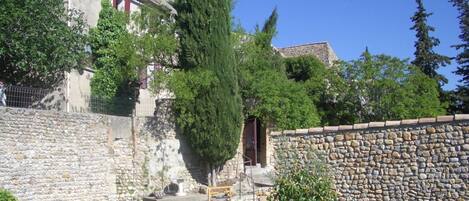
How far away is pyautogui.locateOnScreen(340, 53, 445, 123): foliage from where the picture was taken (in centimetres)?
2127

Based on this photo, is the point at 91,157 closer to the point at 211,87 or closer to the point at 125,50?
the point at 125,50

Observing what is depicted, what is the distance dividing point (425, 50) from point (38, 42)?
23.4 m

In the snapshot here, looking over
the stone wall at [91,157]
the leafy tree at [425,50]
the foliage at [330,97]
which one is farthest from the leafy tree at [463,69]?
the stone wall at [91,157]

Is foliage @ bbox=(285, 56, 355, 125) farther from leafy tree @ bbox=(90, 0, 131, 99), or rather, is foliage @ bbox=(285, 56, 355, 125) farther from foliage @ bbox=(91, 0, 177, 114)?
Result: leafy tree @ bbox=(90, 0, 131, 99)

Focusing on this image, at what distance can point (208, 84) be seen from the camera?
1555 cm

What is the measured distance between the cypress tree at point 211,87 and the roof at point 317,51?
16.3 m

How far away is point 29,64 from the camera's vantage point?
1434cm

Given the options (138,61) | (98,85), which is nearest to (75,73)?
(98,85)

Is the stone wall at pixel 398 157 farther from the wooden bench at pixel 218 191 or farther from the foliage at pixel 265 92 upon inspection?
the foliage at pixel 265 92

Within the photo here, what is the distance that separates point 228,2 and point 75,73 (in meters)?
5.74

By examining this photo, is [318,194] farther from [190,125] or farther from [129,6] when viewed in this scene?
[129,6]

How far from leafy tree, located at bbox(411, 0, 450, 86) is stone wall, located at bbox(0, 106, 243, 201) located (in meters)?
17.3

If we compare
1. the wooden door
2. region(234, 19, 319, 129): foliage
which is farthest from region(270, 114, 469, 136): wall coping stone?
the wooden door

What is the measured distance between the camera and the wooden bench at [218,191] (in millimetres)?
13401
